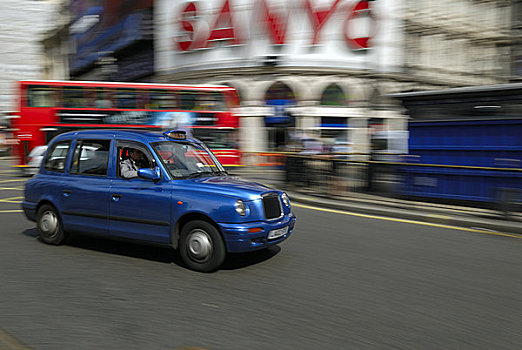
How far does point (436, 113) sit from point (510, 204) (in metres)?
2.94

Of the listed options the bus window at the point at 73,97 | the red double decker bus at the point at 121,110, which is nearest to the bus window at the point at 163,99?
the red double decker bus at the point at 121,110

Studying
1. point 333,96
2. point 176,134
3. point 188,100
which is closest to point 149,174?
point 176,134

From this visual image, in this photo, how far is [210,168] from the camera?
6.15 metres

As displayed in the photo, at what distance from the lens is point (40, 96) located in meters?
17.2

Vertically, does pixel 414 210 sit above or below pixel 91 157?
below

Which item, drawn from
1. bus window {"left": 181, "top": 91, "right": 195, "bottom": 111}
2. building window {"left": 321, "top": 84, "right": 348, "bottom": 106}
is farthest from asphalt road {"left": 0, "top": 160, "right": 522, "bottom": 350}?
building window {"left": 321, "top": 84, "right": 348, "bottom": 106}

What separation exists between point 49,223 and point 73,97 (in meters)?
12.2

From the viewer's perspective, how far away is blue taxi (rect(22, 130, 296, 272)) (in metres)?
5.22

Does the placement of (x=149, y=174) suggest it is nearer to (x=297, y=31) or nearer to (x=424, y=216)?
(x=424, y=216)

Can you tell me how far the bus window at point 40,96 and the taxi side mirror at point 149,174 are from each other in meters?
13.5

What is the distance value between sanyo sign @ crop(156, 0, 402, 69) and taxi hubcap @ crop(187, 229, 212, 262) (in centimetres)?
2547

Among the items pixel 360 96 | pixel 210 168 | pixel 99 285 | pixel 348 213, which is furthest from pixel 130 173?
pixel 360 96

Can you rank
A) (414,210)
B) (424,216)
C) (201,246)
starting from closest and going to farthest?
(201,246) → (424,216) → (414,210)

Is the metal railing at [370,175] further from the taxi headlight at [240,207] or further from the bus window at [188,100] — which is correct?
the bus window at [188,100]
